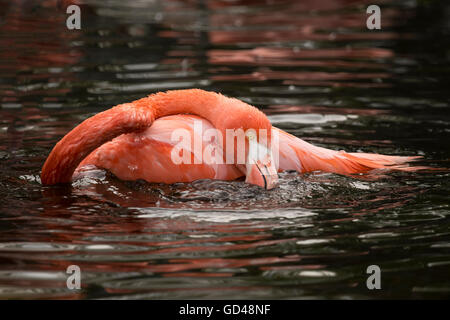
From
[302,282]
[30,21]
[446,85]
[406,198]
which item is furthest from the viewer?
[30,21]

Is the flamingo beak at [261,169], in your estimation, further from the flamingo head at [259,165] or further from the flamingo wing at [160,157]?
the flamingo wing at [160,157]

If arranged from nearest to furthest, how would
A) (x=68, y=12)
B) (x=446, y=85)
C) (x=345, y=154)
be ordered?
1. (x=345, y=154)
2. (x=446, y=85)
3. (x=68, y=12)

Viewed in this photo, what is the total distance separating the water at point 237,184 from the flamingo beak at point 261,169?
0.09 metres

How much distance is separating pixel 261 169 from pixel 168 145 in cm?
68

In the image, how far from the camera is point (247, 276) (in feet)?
12.6

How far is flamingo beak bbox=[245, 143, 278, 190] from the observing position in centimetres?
500

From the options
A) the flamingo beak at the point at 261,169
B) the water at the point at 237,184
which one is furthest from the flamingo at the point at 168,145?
the water at the point at 237,184

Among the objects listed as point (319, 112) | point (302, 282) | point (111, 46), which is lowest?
point (302, 282)

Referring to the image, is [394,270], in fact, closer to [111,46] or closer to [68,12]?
[111,46]

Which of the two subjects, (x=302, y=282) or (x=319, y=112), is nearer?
(x=302, y=282)

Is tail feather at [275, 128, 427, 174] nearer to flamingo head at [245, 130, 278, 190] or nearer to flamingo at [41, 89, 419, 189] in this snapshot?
flamingo at [41, 89, 419, 189]

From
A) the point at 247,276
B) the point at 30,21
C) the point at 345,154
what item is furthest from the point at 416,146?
the point at 30,21

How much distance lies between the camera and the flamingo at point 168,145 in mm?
5117

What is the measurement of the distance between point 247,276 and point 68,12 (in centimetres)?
1160
